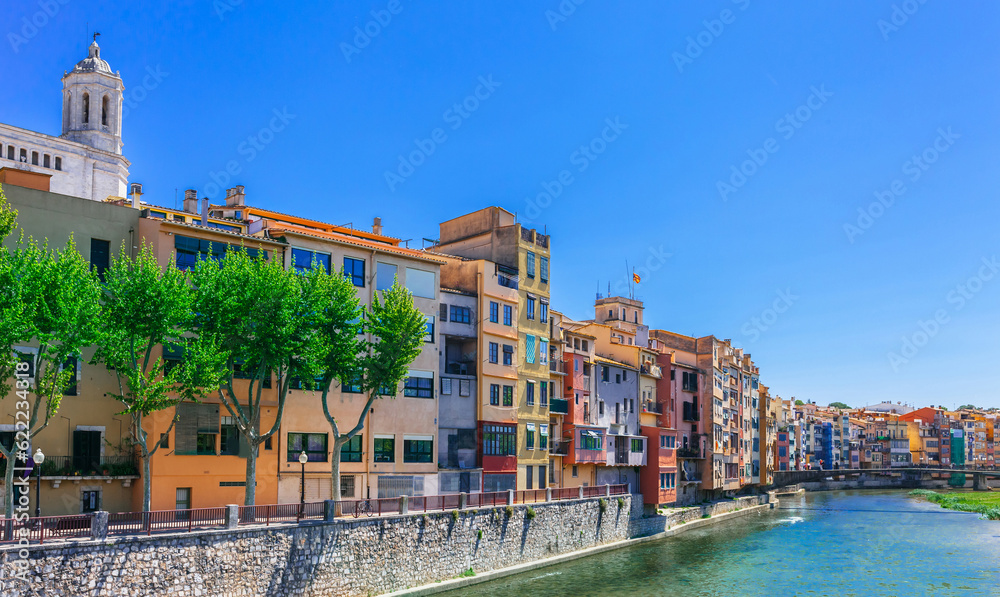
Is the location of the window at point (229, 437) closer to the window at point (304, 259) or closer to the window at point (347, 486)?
the window at point (347, 486)

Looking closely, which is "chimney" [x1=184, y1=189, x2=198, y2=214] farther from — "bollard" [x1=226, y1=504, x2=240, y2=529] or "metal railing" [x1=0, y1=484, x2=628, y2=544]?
"bollard" [x1=226, y1=504, x2=240, y2=529]

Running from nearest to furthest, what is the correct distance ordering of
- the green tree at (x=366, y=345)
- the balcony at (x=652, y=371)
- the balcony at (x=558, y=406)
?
the green tree at (x=366, y=345)
the balcony at (x=558, y=406)
the balcony at (x=652, y=371)

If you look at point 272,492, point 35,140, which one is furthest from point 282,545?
point 35,140

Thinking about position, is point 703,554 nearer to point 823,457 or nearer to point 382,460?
point 382,460

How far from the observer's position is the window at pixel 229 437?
39250 millimetres

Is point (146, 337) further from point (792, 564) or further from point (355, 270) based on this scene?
point (792, 564)

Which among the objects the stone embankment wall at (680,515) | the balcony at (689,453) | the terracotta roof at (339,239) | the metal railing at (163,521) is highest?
the terracotta roof at (339,239)

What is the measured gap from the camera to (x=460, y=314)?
52.0m

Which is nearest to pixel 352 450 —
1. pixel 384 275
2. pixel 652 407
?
pixel 384 275

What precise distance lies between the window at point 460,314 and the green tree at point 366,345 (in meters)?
9.67

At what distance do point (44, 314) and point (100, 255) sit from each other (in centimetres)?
880

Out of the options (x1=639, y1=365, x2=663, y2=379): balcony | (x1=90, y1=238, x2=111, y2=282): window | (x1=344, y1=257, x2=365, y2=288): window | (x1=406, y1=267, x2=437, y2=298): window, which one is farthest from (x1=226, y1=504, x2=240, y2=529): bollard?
(x1=639, y1=365, x2=663, y2=379): balcony

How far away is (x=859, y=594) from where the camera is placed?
42.5 meters

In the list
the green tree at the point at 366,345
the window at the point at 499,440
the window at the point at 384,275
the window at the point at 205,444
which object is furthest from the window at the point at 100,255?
the window at the point at 499,440
